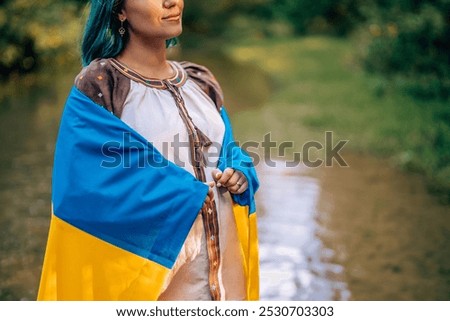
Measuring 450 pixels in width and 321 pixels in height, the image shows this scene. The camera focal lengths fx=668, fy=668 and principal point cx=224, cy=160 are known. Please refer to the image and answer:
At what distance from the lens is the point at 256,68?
17.6 m

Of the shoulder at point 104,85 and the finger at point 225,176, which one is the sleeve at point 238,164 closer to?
the finger at point 225,176

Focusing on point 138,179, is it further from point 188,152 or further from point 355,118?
point 355,118

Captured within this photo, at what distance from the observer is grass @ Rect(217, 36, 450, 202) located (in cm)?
792

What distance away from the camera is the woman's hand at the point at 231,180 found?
2291mm

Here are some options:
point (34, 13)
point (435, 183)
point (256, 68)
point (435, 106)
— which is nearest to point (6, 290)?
point (435, 183)

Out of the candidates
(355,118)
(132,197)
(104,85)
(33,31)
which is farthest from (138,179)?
(33,31)

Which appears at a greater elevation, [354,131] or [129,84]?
[129,84]

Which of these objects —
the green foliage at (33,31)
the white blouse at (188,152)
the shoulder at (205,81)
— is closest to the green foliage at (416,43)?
the green foliage at (33,31)

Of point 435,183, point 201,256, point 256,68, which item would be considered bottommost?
point 256,68

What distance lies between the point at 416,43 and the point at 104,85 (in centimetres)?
852

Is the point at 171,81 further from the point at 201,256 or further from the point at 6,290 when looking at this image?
the point at 6,290

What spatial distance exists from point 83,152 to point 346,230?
4.04 m

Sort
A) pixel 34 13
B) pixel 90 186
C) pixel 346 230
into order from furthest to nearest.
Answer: pixel 34 13
pixel 346 230
pixel 90 186

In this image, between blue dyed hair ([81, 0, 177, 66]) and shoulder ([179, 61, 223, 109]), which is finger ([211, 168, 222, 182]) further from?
blue dyed hair ([81, 0, 177, 66])
